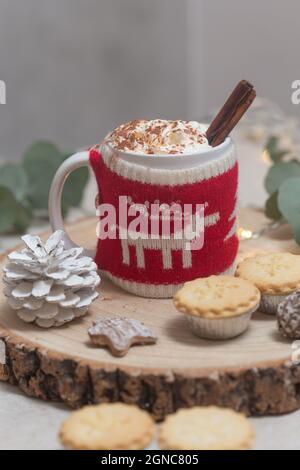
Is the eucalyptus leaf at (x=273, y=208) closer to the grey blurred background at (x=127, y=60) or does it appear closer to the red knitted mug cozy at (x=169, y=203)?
the red knitted mug cozy at (x=169, y=203)

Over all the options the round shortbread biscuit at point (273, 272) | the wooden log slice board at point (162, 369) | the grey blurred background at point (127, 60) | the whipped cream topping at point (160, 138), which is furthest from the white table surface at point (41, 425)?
the grey blurred background at point (127, 60)

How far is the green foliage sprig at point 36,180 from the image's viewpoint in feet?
4.06

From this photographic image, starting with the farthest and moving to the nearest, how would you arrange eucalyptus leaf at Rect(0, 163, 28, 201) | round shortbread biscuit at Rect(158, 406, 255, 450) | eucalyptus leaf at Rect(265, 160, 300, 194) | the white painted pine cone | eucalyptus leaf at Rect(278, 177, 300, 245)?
eucalyptus leaf at Rect(0, 163, 28, 201)
eucalyptus leaf at Rect(265, 160, 300, 194)
eucalyptus leaf at Rect(278, 177, 300, 245)
the white painted pine cone
round shortbread biscuit at Rect(158, 406, 255, 450)

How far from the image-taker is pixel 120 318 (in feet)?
2.62

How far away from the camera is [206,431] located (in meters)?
0.67

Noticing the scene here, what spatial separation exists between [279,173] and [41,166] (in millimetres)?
364

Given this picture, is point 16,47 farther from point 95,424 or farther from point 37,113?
point 95,424

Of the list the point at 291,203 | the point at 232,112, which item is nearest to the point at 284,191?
the point at 291,203

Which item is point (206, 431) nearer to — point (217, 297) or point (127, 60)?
point (217, 297)

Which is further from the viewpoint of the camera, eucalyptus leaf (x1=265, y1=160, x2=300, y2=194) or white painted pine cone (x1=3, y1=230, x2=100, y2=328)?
eucalyptus leaf (x1=265, y1=160, x2=300, y2=194)

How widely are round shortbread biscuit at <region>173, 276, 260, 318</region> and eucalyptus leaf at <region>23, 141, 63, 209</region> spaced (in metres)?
0.49

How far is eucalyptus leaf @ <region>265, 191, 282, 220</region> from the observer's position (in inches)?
42.0

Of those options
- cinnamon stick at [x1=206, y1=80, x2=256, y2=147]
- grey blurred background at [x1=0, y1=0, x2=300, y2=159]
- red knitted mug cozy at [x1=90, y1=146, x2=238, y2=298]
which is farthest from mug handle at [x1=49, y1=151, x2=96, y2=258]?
grey blurred background at [x1=0, y1=0, x2=300, y2=159]

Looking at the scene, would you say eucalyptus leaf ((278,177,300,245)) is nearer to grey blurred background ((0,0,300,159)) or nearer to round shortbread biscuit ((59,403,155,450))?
round shortbread biscuit ((59,403,155,450))
